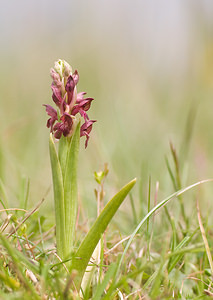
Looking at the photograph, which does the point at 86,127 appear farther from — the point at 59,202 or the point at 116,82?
A: the point at 116,82

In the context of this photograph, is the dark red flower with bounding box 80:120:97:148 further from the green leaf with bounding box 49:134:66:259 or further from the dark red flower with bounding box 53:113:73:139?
the green leaf with bounding box 49:134:66:259

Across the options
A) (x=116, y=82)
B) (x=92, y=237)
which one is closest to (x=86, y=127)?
(x=92, y=237)

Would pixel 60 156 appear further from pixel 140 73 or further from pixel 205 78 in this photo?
pixel 140 73

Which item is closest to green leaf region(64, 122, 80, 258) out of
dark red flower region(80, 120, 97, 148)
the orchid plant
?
the orchid plant

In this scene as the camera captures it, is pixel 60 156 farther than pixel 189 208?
No

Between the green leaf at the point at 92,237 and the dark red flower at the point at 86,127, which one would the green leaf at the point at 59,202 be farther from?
the dark red flower at the point at 86,127

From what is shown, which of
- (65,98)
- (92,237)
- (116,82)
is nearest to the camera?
(92,237)

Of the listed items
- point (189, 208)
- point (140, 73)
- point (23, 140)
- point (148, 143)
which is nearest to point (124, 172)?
point (189, 208)

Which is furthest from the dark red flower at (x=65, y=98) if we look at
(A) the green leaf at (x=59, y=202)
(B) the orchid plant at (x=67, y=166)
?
(A) the green leaf at (x=59, y=202)
